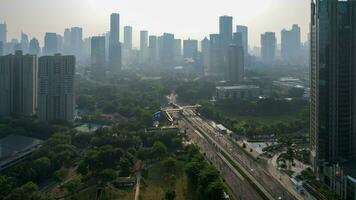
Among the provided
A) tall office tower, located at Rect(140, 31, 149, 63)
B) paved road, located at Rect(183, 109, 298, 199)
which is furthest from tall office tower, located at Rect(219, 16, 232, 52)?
paved road, located at Rect(183, 109, 298, 199)

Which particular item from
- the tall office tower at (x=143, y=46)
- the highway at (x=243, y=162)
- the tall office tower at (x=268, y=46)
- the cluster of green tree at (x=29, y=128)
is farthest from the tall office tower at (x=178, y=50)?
the cluster of green tree at (x=29, y=128)

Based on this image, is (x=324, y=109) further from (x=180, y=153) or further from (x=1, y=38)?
(x=1, y=38)

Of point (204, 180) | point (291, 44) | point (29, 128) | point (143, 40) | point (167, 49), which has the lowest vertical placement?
point (204, 180)

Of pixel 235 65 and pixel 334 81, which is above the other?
pixel 235 65

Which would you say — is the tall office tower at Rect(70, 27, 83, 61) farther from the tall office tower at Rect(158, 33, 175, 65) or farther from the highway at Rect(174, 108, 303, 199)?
the highway at Rect(174, 108, 303, 199)

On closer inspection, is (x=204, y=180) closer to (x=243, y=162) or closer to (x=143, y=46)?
(x=243, y=162)

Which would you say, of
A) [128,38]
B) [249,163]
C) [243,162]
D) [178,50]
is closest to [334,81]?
[249,163]
